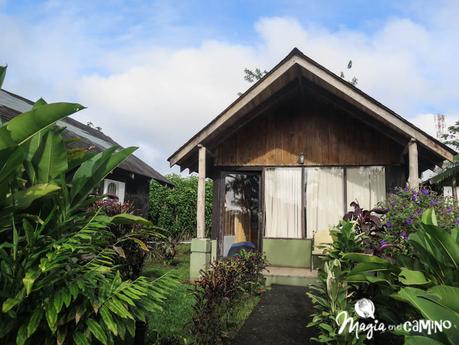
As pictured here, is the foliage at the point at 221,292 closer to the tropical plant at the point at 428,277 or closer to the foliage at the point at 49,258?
the foliage at the point at 49,258

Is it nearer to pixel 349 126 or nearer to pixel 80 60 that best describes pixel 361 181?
pixel 349 126

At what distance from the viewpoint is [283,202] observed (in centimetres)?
942

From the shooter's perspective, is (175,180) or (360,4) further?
(175,180)

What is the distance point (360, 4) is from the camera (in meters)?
6.33

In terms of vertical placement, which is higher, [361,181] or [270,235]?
[361,181]

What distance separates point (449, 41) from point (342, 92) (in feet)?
7.52

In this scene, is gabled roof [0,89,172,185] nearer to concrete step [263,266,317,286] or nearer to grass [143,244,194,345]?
grass [143,244,194,345]

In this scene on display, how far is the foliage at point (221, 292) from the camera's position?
3.90 m

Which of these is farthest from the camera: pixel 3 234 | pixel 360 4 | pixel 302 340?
pixel 360 4

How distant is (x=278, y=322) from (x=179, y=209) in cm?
1431

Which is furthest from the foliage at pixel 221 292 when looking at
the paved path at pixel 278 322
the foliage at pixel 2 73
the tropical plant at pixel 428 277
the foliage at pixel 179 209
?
the foliage at pixel 179 209

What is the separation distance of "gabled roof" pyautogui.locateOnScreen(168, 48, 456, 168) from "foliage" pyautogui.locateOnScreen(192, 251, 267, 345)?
3.13 metres

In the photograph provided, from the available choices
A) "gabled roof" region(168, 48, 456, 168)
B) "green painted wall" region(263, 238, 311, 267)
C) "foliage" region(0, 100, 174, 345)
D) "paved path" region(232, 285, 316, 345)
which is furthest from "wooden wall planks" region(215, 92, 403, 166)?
"foliage" region(0, 100, 174, 345)

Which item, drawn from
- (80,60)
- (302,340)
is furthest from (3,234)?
(80,60)
